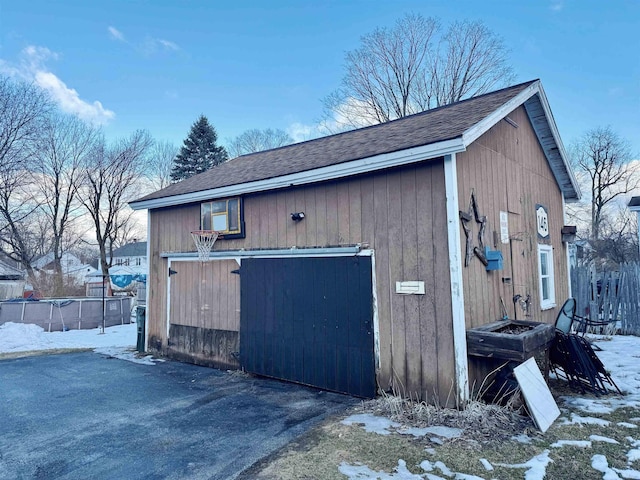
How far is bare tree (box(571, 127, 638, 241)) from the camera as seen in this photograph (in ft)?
78.2

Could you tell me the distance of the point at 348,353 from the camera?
15.4 feet

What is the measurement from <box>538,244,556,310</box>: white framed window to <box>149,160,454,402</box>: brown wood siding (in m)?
3.44

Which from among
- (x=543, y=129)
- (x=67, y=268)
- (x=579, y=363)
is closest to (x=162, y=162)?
(x=67, y=268)

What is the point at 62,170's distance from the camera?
71.6ft

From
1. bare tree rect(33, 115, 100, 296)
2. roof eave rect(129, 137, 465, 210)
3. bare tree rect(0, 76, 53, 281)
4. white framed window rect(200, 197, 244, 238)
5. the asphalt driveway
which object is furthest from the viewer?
bare tree rect(33, 115, 100, 296)

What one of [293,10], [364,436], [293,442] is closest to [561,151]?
[364,436]

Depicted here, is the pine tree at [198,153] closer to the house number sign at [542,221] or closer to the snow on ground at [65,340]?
the snow on ground at [65,340]

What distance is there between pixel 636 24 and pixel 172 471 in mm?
14950

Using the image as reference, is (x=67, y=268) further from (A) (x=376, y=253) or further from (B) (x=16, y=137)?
(A) (x=376, y=253)

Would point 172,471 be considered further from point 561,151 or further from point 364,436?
point 561,151

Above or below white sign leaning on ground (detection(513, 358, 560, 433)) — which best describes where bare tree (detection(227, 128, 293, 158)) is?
above

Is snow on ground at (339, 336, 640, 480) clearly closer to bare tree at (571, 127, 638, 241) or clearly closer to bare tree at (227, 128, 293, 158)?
A: bare tree at (571, 127, 638, 241)

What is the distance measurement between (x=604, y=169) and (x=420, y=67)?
14810 mm

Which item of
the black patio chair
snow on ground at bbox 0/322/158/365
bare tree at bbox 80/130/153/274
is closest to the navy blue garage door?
the black patio chair
